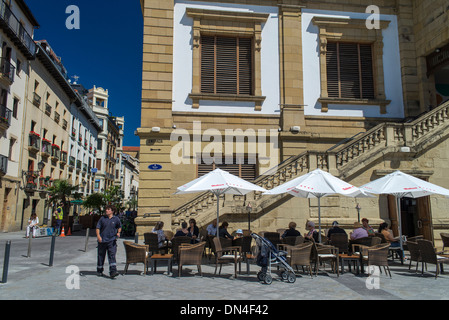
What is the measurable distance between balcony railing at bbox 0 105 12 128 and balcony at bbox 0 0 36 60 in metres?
5.31

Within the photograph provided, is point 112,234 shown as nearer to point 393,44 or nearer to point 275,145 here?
point 275,145

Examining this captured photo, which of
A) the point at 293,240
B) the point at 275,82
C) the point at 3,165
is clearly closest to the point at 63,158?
the point at 3,165

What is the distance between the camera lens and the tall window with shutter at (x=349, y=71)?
18.1 m

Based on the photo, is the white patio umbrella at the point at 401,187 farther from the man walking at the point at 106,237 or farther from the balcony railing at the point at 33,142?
the balcony railing at the point at 33,142

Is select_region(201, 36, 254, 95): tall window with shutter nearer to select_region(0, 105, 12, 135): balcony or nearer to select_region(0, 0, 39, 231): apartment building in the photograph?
select_region(0, 0, 39, 231): apartment building

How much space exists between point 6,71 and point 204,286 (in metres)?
24.7

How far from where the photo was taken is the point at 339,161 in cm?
1407

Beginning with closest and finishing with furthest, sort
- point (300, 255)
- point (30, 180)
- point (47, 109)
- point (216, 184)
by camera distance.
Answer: point (300, 255)
point (216, 184)
point (30, 180)
point (47, 109)

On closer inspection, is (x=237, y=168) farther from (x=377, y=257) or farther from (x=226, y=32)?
(x=377, y=257)

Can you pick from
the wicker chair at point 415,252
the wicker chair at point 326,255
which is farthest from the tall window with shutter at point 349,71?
the wicker chair at point 326,255

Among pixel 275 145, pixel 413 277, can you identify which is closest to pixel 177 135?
pixel 275 145

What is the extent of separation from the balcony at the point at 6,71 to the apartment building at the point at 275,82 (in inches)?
495

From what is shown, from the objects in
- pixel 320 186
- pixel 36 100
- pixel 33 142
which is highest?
pixel 36 100
